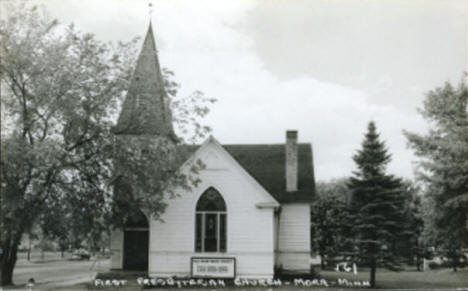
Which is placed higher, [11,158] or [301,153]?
[301,153]

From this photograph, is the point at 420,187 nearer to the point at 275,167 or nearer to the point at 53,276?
the point at 275,167

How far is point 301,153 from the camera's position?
97.1 feet

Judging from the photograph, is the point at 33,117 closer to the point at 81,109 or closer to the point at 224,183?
the point at 81,109

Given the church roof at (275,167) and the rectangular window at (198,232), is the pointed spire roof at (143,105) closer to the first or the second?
the rectangular window at (198,232)

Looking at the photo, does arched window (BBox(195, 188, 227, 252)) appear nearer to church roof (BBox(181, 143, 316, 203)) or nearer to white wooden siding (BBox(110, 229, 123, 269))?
church roof (BBox(181, 143, 316, 203))

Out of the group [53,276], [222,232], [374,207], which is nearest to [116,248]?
[222,232]

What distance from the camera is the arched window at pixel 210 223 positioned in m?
22.5

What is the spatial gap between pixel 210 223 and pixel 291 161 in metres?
6.06

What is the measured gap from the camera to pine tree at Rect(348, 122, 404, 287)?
2458cm

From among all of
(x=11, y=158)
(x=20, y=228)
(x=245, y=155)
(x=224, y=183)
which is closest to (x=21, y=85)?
(x=11, y=158)

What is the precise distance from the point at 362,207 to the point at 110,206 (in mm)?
11452

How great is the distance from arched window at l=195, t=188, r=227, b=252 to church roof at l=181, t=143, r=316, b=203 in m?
3.48

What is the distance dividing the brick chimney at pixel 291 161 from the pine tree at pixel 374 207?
2.82 m

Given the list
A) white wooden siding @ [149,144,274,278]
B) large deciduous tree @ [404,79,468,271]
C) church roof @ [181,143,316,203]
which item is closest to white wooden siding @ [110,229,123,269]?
white wooden siding @ [149,144,274,278]
